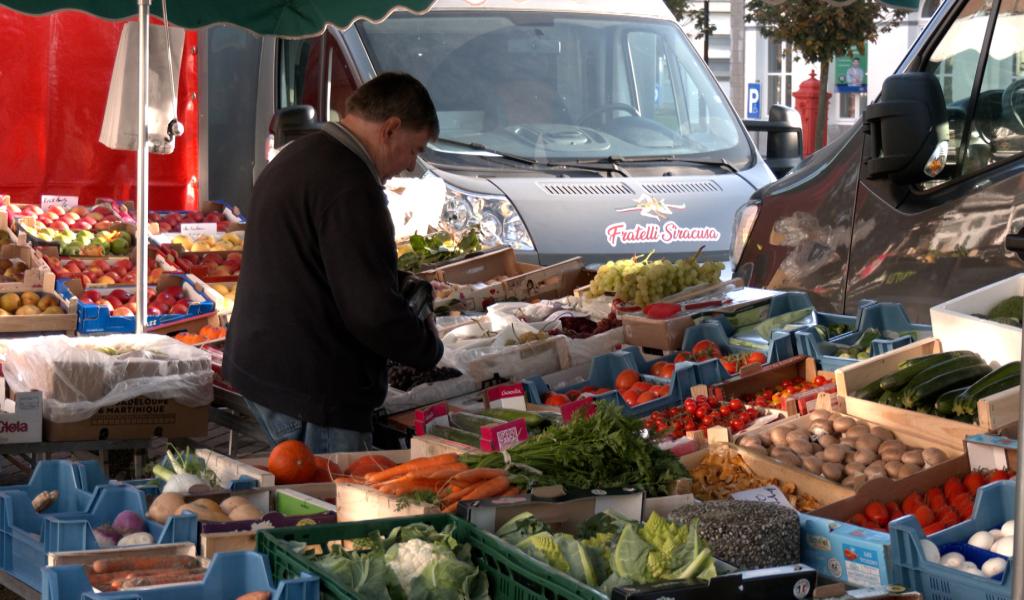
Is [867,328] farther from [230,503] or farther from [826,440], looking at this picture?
[230,503]

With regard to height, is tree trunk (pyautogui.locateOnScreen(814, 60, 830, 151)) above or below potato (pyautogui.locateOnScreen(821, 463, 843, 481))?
above

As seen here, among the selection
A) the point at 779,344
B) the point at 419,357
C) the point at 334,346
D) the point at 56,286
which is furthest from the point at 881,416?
the point at 56,286

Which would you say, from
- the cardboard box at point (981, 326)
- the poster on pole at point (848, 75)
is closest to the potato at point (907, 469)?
the cardboard box at point (981, 326)

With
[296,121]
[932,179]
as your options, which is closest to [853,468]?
[932,179]

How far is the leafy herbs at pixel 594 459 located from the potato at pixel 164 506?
0.86 metres

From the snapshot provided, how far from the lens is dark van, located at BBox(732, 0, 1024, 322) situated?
5668mm

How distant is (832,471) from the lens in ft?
14.0

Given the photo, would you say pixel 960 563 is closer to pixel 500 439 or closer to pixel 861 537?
pixel 861 537

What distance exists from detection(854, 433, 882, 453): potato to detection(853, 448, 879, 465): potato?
0.06 ft

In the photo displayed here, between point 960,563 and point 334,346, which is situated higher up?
point 334,346

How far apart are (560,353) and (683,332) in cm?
65

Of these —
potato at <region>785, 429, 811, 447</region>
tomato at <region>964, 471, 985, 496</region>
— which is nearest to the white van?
potato at <region>785, 429, 811, 447</region>

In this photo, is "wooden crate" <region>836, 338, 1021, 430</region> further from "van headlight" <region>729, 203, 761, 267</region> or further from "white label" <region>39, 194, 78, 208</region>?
"white label" <region>39, 194, 78, 208</region>

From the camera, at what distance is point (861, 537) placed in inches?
135
